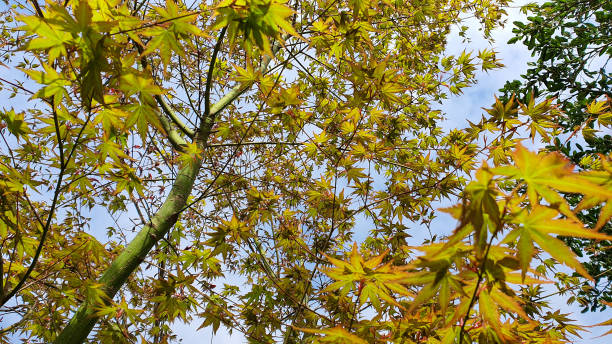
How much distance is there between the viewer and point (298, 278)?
2717 millimetres

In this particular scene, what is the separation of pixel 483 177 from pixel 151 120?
1296 mm

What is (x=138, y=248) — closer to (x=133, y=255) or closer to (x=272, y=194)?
(x=133, y=255)

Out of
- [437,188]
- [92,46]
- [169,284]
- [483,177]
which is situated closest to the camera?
[483,177]

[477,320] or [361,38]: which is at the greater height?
[361,38]

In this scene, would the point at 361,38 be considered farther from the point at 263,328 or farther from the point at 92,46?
the point at 263,328

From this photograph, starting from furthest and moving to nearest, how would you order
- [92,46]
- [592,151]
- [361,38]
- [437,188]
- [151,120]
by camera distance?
[592,151] < [437,188] < [361,38] < [151,120] < [92,46]

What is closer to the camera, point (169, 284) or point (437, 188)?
point (169, 284)

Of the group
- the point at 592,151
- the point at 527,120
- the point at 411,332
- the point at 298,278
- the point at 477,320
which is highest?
the point at 592,151

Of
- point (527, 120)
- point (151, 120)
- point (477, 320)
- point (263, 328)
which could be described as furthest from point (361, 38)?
point (263, 328)

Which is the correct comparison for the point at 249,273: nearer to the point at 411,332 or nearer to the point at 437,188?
the point at 437,188

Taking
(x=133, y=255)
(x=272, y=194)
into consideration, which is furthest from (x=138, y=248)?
(x=272, y=194)

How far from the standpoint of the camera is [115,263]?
200 cm

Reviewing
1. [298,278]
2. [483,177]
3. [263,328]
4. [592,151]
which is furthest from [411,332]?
[592,151]

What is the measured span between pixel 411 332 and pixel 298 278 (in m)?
1.43
